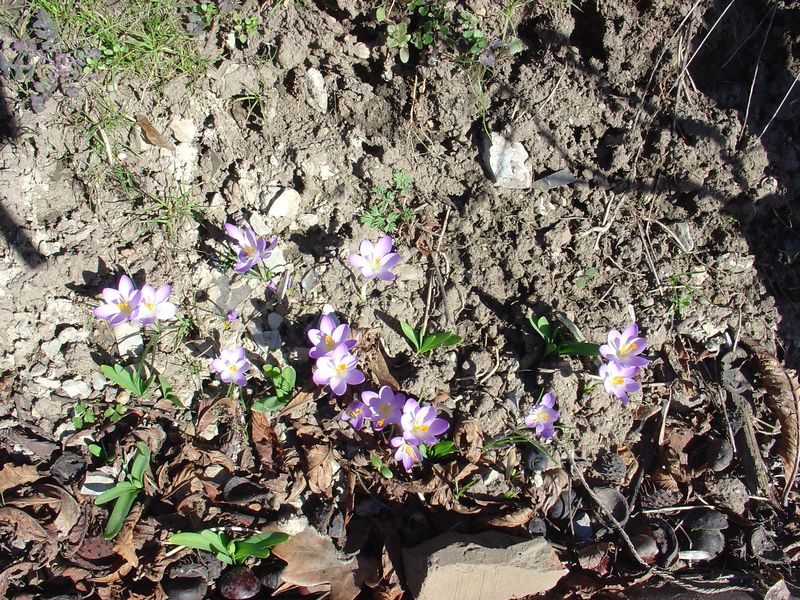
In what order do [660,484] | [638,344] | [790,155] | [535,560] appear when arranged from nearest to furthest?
[535,560] < [638,344] < [660,484] < [790,155]

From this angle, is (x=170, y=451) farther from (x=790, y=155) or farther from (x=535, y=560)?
(x=790, y=155)

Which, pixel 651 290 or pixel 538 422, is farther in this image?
pixel 651 290

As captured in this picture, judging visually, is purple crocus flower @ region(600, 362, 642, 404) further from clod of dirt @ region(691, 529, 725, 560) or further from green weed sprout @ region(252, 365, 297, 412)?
green weed sprout @ region(252, 365, 297, 412)

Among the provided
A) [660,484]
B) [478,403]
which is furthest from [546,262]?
[660,484]

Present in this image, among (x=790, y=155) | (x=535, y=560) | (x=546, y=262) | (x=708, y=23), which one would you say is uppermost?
(x=708, y=23)

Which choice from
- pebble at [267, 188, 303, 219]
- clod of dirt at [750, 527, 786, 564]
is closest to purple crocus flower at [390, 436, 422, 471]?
pebble at [267, 188, 303, 219]

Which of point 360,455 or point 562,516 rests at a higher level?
point 360,455

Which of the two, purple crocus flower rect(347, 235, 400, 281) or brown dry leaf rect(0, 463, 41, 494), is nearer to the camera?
brown dry leaf rect(0, 463, 41, 494)

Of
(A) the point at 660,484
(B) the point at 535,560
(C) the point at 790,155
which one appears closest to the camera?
(B) the point at 535,560
